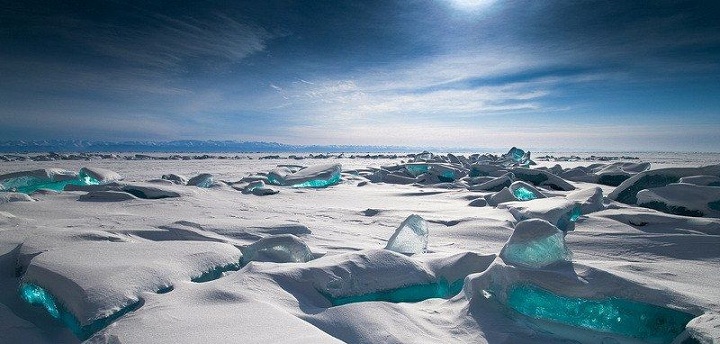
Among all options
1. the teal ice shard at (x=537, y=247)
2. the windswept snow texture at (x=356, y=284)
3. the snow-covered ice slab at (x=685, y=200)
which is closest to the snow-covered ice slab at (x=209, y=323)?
the windswept snow texture at (x=356, y=284)

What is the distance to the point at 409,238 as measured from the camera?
218 centimetres

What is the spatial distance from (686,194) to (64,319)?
4.72 metres

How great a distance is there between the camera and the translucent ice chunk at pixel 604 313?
51.8 inches

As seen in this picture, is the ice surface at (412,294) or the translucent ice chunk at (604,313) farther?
the ice surface at (412,294)

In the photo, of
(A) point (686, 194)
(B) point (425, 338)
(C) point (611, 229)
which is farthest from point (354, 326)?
(A) point (686, 194)

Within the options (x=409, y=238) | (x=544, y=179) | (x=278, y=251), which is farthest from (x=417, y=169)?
(x=278, y=251)

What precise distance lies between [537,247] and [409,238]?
0.77m

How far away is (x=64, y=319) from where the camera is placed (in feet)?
4.19

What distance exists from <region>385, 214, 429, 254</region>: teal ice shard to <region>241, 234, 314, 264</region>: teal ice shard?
53cm

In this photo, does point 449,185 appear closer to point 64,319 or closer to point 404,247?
point 404,247

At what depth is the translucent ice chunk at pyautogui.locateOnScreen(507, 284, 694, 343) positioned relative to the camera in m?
1.31

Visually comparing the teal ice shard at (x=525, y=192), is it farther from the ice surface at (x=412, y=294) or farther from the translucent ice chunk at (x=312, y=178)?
the translucent ice chunk at (x=312, y=178)

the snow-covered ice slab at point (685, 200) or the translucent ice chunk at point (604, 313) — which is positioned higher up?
the snow-covered ice slab at point (685, 200)

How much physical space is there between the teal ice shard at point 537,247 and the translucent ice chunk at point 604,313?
17 centimetres
